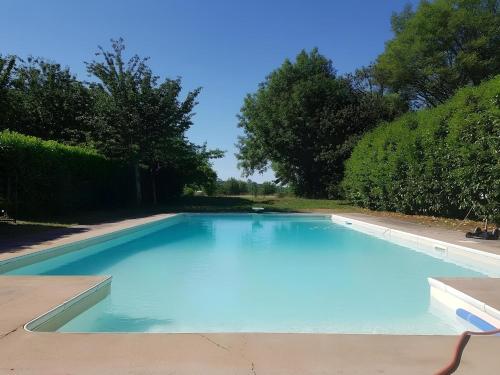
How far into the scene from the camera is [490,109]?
10797 millimetres

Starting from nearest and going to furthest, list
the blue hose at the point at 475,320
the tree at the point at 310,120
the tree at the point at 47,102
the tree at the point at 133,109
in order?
the blue hose at the point at 475,320 → the tree at the point at 133,109 → the tree at the point at 47,102 → the tree at the point at 310,120

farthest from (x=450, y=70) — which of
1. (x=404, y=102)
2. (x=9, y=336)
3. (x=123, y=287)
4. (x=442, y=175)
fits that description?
(x=9, y=336)

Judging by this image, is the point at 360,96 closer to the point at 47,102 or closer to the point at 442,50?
the point at 442,50

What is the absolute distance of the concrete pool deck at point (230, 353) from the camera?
2.71 meters

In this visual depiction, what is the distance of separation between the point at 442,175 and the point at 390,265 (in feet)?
19.3

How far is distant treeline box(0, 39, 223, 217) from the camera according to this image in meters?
13.1

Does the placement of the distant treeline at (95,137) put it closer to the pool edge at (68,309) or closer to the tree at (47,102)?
the tree at (47,102)

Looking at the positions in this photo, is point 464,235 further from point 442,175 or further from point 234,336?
point 234,336

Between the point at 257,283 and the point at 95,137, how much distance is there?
51.8ft

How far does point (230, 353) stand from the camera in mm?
2986

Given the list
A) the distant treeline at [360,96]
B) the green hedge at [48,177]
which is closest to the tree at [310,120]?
the distant treeline at [360,96]

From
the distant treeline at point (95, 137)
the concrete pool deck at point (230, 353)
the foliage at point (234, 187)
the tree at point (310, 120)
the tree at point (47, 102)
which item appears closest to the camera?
the concrete pool deck at point (230, 353)

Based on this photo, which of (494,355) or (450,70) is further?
(450,70)

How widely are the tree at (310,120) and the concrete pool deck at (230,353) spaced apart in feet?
73.5
